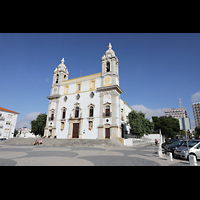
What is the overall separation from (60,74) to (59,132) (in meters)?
15.8

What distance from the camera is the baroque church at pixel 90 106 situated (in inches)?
973

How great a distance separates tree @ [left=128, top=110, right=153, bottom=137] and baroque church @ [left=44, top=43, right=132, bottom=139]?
2.35 metres

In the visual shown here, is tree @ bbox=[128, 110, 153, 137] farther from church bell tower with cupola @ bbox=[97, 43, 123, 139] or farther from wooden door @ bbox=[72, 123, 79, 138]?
wooden door @ bbox=[72, 123, 79, 138]

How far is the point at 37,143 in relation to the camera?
20.6 m

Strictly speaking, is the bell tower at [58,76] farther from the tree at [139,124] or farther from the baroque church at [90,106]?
the tree at [139,124]

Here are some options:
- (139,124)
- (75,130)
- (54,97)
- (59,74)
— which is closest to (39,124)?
(54,97)

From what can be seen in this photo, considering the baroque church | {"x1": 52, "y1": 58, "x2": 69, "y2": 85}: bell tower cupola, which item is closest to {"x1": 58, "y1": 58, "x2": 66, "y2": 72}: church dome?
{"x1": 52, "y1": 58, "x2": 69, "y2": 85}: bell tower cupola

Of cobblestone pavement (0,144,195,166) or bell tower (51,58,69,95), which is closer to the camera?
cobblestone pavement (0,144,195,166)

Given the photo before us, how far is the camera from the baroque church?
81.1 feet

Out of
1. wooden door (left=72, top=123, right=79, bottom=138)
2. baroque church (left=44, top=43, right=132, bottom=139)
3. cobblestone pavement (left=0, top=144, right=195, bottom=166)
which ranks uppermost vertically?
baroque church (left=44, top=43, right=132, bottom=139)
